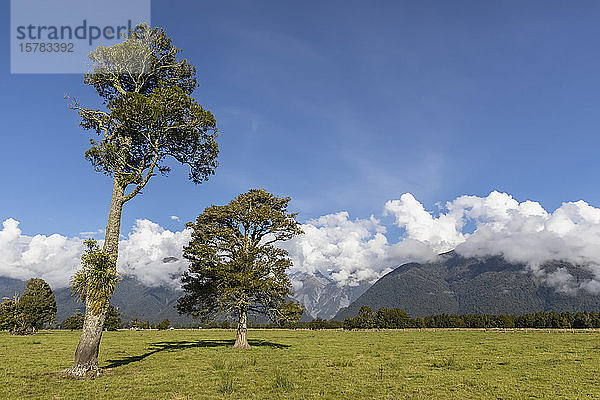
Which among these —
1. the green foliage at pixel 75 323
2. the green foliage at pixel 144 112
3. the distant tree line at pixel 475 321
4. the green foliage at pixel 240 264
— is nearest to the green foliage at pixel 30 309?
the green foliage at pixel 75 323

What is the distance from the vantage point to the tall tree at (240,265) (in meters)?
31.6

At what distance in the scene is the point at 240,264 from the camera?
3141cm

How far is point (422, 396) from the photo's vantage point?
14414 millimetres

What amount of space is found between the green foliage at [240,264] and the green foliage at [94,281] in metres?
11.9

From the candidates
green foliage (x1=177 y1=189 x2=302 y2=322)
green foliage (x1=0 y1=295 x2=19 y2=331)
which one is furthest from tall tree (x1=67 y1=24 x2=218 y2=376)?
green foliage (x1=0 y1=295 x2=19 y2=331)

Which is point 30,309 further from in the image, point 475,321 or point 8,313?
point 475,321

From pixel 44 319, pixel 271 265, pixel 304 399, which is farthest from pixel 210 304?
pixel 44 319

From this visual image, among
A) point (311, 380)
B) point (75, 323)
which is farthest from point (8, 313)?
point (311, 380)

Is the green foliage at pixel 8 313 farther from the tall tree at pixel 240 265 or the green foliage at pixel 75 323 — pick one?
the tall tree at pixel 240 265

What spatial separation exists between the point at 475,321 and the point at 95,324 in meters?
157

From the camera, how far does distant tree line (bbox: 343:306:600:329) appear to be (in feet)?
432

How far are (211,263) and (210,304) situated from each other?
4.27 m

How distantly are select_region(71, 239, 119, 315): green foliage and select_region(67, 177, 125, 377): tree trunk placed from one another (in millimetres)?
271

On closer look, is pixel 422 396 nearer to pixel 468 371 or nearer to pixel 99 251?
pixel 468 371
